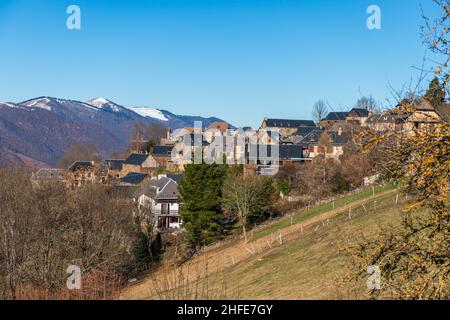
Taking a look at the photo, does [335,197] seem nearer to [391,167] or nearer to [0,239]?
[0,239]

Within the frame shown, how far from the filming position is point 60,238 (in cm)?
3538

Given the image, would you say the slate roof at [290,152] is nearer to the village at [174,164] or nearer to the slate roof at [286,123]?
the village at [174,164]

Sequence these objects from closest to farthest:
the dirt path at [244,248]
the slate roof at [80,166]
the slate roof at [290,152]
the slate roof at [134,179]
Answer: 1. the dirt path at [244,248]
2. the slate roof at [290,152]
3. the slate roof at [134,179]
4. the slate roof at [80,166]

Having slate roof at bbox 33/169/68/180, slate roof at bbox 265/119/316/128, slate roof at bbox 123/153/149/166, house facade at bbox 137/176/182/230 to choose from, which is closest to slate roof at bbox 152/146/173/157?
slate roof at bbox 123/153/149/166

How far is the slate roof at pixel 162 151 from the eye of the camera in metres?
106

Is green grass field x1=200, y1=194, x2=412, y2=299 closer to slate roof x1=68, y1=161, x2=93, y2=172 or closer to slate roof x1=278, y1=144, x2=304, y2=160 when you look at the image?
slate roof x1=278, y1=144, x2=304, y2=160

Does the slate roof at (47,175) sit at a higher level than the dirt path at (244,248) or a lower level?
higher

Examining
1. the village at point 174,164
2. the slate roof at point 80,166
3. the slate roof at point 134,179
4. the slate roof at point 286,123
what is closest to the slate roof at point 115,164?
the village at point 174,164

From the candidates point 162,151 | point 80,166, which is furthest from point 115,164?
point 80,166

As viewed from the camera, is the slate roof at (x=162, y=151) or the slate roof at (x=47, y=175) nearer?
the slate roof at (x=47, y=175)

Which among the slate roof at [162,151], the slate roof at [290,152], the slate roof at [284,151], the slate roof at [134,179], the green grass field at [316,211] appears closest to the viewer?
the green grass field at [316,211]

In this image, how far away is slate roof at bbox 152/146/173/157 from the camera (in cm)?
10631

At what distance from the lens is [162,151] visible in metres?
108

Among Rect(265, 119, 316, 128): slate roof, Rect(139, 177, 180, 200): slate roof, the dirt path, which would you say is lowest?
the dirt path
